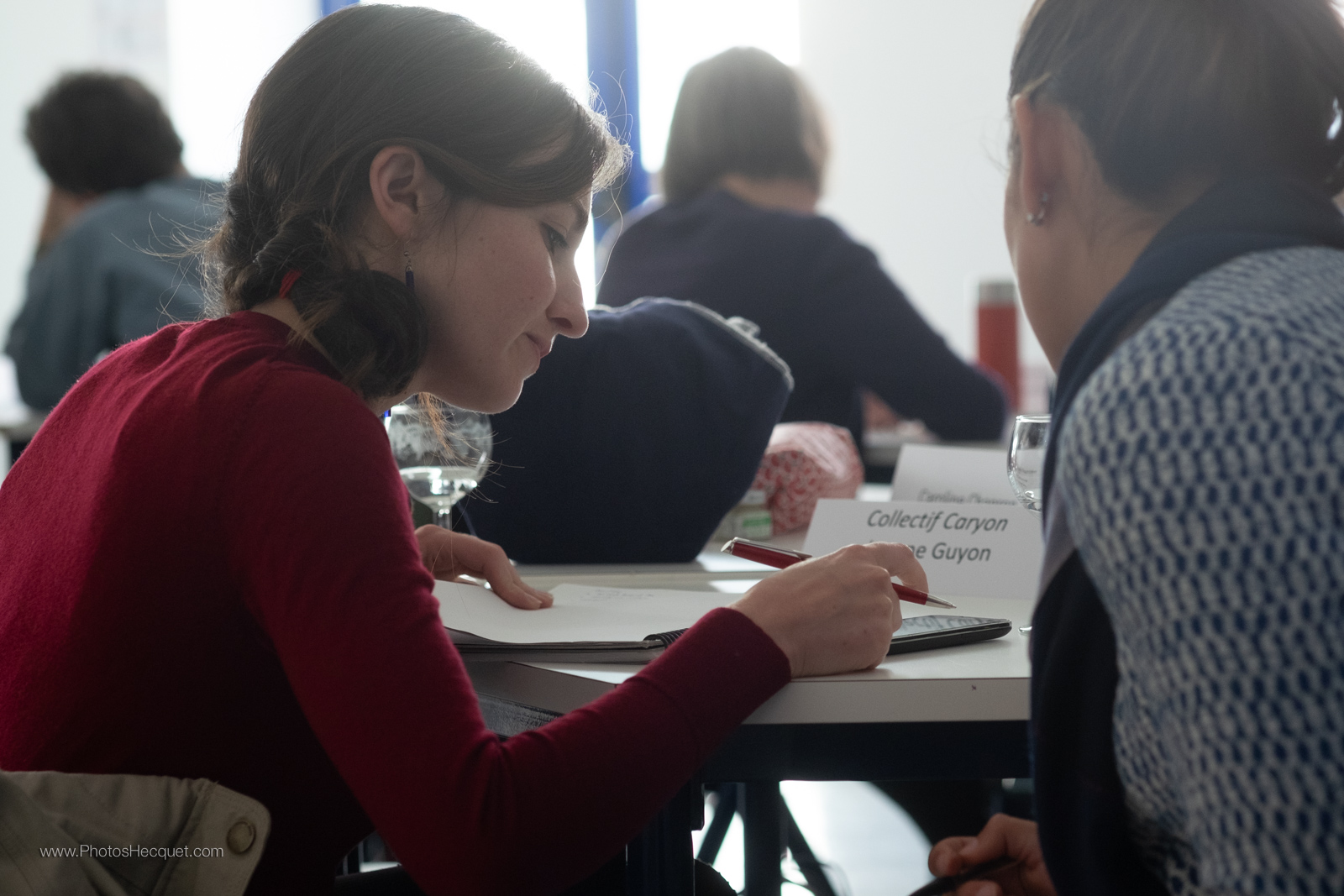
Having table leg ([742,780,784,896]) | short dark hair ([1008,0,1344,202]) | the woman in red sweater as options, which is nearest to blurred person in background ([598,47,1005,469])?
table leg ([742,780,784,896])

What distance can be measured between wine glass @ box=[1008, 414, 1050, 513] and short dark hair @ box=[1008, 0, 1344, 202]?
1.24 feet

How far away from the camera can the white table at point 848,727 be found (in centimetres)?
75

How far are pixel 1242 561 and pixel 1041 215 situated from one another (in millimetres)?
272

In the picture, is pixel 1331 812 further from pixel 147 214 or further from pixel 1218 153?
pixel 147 214

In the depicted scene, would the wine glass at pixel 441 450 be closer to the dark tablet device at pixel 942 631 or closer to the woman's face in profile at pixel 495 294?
the woman's face in profile at pixel 495 294

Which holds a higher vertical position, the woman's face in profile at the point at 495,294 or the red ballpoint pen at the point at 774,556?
the woman's face in profile at the point at 495,294

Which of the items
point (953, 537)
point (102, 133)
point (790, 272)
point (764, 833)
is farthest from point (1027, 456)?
point (102, 133)

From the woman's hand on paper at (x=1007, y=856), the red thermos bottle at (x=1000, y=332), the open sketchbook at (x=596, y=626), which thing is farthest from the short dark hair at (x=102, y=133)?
the woman's hand on paper at (x=1007, y=856)

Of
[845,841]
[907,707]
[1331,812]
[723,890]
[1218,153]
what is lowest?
[845,841]

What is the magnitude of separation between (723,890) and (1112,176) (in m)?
0.58

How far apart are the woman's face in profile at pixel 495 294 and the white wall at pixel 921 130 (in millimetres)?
2698

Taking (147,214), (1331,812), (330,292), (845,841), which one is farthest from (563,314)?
(147,214)

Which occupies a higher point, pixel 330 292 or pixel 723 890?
pixel 330 292

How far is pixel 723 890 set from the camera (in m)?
0.90
